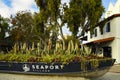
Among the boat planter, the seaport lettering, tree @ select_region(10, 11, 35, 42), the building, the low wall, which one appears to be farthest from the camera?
tree @ select_region(10, 11, 35, 42)

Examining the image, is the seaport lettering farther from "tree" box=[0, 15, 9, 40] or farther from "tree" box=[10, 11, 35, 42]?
"tree" box=[0, 15, 9, 40]

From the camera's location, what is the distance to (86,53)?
1248cm

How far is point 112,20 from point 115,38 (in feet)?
7.34

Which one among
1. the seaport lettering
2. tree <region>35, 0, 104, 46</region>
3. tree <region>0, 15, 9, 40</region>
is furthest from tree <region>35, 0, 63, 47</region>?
the seaport lettering

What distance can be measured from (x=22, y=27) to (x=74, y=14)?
1741 cm

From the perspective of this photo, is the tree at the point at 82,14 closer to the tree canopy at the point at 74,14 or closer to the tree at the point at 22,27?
the tree canopy at the point at 74,14

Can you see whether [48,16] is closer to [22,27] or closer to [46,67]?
[22,27]

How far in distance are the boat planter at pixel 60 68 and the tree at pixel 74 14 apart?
16.7 m

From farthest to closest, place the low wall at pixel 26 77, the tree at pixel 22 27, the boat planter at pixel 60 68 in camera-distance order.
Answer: the tree at pixel 22 27
the low wall at pixel 26 77
the boat planter at pixel 60 68

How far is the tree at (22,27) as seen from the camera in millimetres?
42719

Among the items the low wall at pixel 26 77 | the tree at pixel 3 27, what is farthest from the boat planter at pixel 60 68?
the tree at pixel 3 27

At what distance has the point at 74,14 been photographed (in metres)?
28.3

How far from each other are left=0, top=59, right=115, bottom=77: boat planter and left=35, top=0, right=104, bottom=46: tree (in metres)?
16.7

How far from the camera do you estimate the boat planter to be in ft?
34.7
